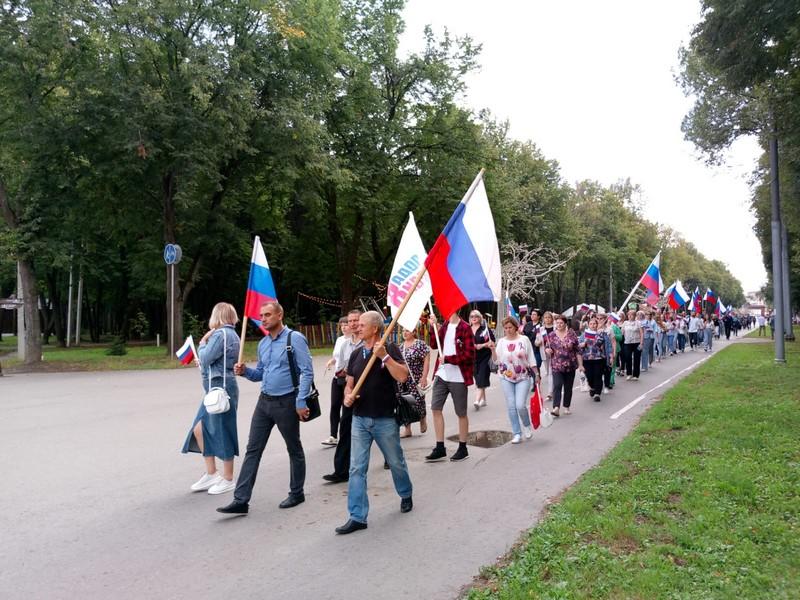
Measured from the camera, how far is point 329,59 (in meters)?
26.7

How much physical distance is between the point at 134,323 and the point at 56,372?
20.8 metres

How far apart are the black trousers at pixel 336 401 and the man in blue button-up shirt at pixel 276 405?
191cm

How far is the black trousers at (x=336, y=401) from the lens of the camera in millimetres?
8156

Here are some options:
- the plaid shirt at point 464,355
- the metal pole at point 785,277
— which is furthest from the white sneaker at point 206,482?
the metal pole at point 785,277

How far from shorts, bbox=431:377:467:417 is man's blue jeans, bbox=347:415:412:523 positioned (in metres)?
2.08

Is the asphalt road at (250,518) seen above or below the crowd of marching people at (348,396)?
below

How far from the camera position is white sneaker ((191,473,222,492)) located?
672 cm

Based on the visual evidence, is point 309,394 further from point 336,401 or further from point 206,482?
point 336,401

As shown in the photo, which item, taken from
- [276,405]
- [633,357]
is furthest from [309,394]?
[633,357]

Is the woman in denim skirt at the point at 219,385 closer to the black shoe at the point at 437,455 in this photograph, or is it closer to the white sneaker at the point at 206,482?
the white sneaker at the point at 206,482

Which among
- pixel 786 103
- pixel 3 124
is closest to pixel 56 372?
pixel 3 124

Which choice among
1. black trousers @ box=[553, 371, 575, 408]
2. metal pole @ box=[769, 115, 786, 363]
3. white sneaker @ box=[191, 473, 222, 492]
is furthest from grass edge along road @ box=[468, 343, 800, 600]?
metal pole @ box=[769, 115, 786, 363]

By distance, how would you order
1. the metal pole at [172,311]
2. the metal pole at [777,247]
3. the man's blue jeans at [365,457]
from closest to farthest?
the man's blue jeans at [365,457] → the metal pole at [777,247] → the metal pole at [172,311]

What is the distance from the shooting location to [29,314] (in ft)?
70.1
